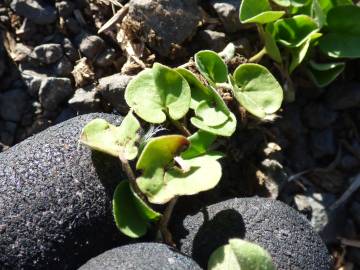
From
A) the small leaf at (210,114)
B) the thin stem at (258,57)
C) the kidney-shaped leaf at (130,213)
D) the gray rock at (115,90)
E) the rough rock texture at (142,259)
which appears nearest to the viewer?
the rough rock texture at (142,259)

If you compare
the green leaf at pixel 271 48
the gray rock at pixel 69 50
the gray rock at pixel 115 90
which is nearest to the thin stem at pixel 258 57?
the green leaf at pixel 271 48

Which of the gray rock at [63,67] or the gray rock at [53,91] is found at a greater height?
the gray rock at [63,67]

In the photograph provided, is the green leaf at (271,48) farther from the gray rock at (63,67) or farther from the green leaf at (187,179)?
the gray rock at (63,67)

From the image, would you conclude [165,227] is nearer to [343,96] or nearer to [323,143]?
[323,143]

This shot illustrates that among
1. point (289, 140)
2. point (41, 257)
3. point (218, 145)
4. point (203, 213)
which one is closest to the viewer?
point (41, 257)

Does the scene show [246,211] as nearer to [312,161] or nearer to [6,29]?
[312,161]

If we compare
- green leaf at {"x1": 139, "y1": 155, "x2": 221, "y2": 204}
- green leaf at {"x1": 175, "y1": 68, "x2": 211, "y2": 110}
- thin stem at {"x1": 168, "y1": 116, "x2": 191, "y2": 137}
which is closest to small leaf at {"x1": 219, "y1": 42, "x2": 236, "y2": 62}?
green leaf at {"x1": 175, "y1": 68, "x2": 211, "y2": 110}

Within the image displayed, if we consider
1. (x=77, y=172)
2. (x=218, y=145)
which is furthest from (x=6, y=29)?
(x=218, y=145)

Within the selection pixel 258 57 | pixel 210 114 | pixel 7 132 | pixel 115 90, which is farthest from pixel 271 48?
pixel 7 132
